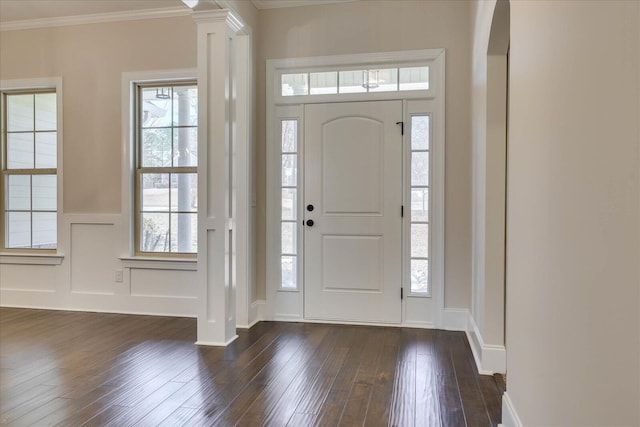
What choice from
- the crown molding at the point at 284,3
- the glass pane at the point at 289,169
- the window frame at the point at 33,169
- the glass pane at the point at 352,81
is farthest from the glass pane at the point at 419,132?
the window frame at the point at 33,169

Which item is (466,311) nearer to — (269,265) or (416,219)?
(416,219)

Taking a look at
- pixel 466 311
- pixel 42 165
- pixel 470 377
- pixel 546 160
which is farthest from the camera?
pixel 42 165

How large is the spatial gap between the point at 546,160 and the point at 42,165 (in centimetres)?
471

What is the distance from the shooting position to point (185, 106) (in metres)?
4.18

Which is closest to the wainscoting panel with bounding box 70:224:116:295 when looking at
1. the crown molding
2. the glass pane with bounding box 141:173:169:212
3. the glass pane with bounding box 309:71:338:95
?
the glass pane with bounding box 141:173:169:212

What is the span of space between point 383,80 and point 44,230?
3672 mm

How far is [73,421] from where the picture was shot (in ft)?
6.97

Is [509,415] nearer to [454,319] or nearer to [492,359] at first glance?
[492,359]

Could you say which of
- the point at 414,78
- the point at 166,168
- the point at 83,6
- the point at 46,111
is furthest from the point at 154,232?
the point at 414,78

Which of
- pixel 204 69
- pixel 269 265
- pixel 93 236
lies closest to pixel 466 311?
pixel 269 265

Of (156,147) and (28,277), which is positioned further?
(28,277)

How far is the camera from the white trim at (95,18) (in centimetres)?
410

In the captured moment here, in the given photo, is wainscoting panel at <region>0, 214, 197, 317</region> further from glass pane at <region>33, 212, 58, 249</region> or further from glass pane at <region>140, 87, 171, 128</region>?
glass pane at <region>140, 87, 171, 128</region>

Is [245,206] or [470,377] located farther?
[245,206]
